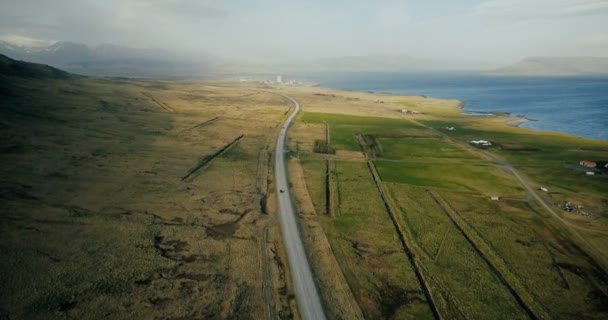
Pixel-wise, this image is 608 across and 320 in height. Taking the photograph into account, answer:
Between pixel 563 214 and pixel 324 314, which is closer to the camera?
pixel 324 314

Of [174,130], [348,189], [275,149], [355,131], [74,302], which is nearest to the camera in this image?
[74,302]

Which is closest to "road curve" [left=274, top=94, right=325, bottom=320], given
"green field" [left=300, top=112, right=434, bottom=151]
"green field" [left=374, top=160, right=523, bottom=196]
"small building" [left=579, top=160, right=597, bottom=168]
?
"green field" [left=374, top=160, right=523, bottom=196]

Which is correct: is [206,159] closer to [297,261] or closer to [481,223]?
[297,261]

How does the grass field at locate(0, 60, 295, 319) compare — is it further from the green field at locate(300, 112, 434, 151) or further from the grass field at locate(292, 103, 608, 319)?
the green field at locate(300, 112, 434, 151)

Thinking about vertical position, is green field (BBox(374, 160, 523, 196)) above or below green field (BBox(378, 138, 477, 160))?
below

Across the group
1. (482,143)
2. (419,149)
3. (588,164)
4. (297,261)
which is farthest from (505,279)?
(482,143)

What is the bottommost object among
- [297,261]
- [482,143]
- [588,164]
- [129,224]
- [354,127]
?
[297,261]

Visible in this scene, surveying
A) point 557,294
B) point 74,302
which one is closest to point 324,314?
point 74,302

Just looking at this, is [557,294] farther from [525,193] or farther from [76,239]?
[76,239]
